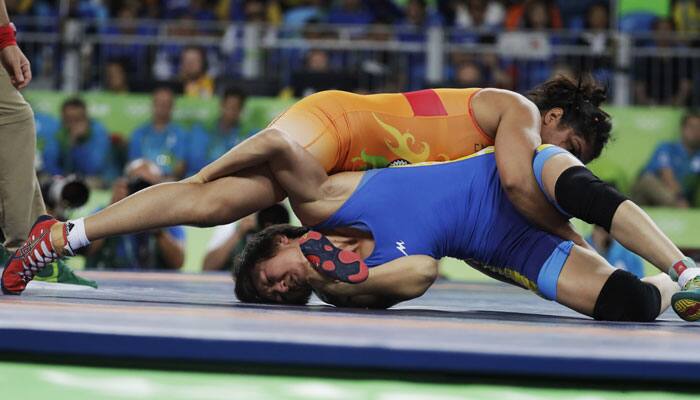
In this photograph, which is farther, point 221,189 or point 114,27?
point 114,27

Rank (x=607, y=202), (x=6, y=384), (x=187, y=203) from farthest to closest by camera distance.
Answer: (x=187, y=203) < (x=607, y=202) < (x=6, y=384)

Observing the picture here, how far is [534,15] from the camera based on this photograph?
7379 millimetres

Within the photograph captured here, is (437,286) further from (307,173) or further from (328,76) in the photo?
(328,76)

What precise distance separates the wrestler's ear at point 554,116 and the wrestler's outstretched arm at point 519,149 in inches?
3.1

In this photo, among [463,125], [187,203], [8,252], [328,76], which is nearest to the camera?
[187,203]

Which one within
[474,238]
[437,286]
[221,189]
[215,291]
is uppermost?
[221,189]

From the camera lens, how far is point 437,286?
423cm

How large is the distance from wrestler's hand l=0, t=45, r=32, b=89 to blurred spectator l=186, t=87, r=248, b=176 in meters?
2.85

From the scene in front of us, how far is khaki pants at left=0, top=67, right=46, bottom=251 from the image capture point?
299cm

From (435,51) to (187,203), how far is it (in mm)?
4194

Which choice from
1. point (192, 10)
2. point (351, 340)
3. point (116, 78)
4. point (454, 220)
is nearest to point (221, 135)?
point (116, 78)

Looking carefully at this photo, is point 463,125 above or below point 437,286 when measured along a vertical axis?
above

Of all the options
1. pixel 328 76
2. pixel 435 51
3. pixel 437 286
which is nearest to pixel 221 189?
pixel 437 286

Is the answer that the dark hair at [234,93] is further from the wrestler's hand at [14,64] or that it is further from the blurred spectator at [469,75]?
the wrestler's hand at [14,64]
